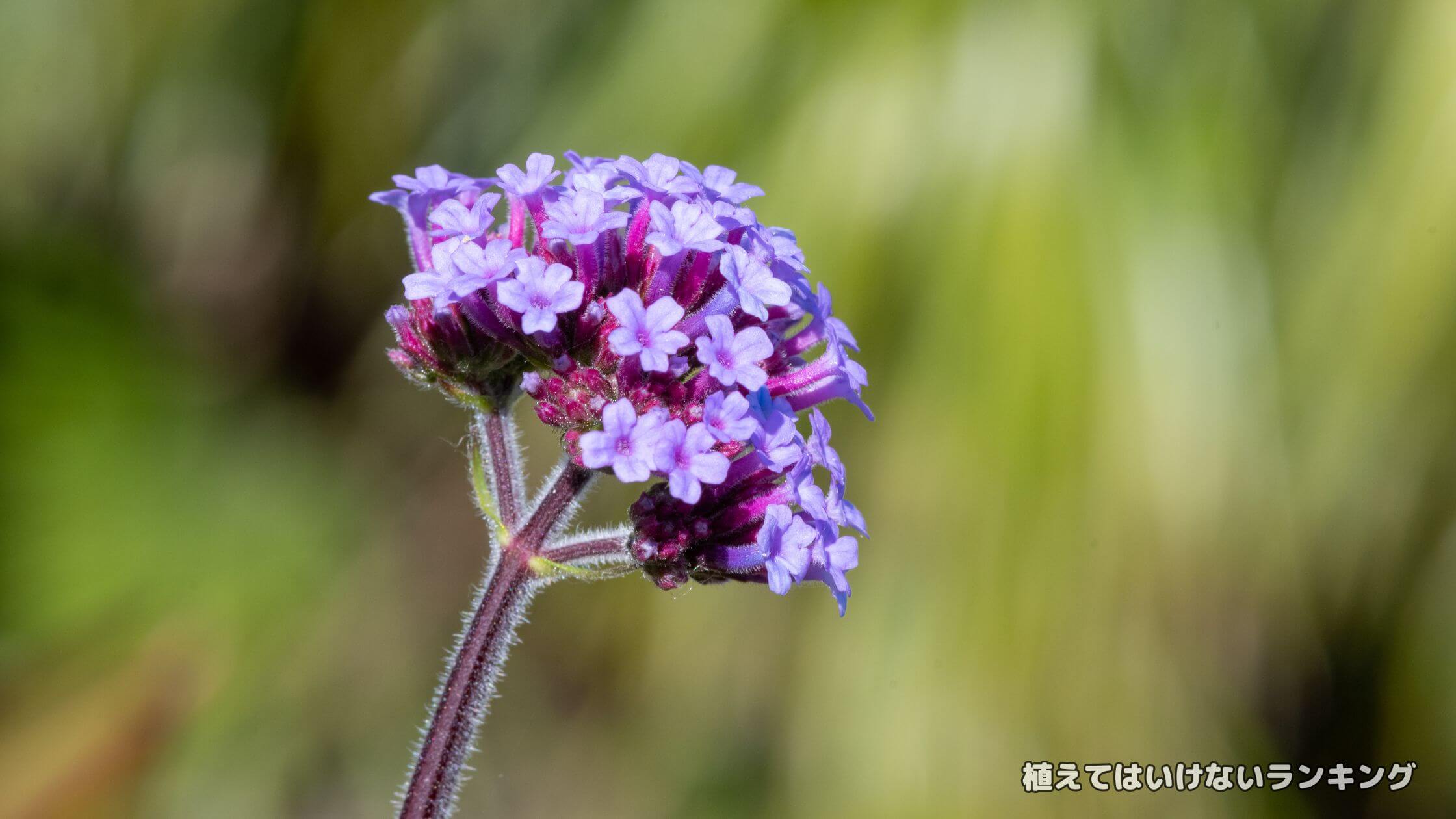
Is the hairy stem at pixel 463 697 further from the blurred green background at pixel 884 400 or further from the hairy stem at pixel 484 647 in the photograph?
the blurred green background at pixel 884 400

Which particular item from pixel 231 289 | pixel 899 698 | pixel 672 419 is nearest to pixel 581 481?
pixel 672 419

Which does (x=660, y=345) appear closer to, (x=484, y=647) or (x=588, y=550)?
(x=588, y=550)

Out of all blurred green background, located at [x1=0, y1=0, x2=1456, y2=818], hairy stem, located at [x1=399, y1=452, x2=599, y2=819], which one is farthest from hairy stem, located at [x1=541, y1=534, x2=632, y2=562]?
blurred green background, located at [x1=0, y1=0, x2=1456, y2=818]

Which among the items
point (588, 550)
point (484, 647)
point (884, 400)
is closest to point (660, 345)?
point (588, 550)

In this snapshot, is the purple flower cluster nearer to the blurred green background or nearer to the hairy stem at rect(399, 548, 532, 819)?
the hairy stem at rect(399, 548, 532, 819)

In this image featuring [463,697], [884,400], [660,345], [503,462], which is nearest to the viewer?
[660,345]

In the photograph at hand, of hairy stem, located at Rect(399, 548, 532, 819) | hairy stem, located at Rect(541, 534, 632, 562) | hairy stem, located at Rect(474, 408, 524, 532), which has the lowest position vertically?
hairy stem, located at Rect(399, 548, 532, 819)
